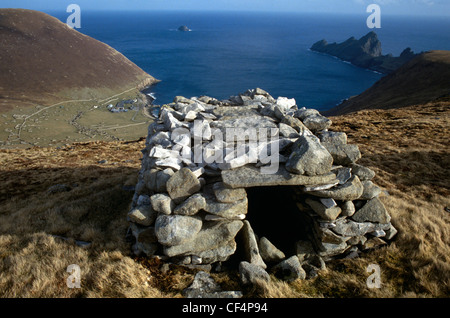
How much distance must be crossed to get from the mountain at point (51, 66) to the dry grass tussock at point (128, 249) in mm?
101783

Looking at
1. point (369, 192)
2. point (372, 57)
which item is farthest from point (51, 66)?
point (372, 57)

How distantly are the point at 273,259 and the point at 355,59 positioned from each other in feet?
690

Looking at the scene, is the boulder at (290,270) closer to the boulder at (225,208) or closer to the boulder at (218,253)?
→ the boulder at (218,253)

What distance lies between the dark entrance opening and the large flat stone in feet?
6.79

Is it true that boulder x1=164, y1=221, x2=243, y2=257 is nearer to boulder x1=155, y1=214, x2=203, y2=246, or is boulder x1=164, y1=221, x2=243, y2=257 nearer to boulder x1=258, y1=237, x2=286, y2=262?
boulder x1=155, y1=214, x2=203, y2=246

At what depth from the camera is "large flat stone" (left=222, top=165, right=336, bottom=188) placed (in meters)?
7.03

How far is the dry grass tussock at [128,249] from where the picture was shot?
646cm

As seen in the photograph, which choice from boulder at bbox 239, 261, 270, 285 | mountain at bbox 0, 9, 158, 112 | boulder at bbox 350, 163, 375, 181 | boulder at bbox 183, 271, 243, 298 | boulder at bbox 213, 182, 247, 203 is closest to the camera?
boulder at bbox 183, 271, 243, 298

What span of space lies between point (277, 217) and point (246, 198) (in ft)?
10.8

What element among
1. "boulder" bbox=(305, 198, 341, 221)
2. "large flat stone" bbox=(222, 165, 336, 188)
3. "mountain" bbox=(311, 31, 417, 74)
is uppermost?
"mountain" bbox=(311, 31, 417, 74)

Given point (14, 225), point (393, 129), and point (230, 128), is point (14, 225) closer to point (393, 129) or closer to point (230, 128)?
point (230, 128)

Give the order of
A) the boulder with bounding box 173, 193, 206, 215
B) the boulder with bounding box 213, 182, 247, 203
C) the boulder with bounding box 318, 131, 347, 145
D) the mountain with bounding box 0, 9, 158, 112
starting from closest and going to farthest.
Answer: the boulder with bounding box 173, 193, 206, 215 → the boulder with bounding box 213, 182, 247, 203 → the boulder with bounding box 318, 131, 347, 145 → the mountain with bounding box 0, 9, 158, 112

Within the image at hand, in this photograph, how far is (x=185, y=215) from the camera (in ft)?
23.3

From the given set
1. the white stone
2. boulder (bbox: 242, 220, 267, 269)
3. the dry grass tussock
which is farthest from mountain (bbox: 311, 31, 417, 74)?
boulder (bbox: 242, 220, 267, 269)
